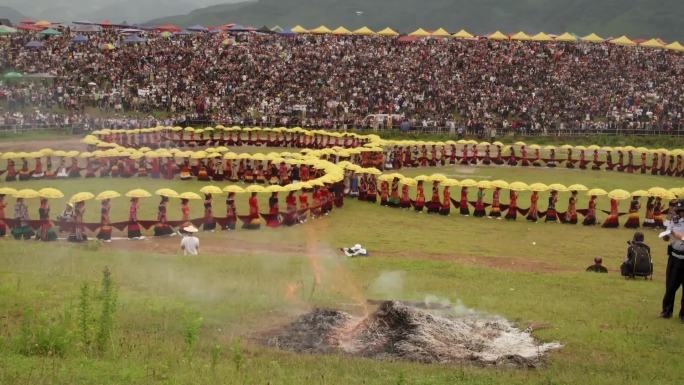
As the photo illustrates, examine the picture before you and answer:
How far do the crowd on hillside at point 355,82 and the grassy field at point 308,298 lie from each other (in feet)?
110

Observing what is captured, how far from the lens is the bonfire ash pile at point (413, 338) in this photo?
533 inches

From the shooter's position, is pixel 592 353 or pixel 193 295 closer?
pixel 592 353

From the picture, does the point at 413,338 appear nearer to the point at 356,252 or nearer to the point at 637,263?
the point at 637,263

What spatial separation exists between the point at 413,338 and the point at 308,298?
3.48 m

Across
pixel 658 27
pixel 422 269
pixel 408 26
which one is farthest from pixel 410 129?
pixel 408 26

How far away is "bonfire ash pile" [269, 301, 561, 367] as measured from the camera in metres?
13.5

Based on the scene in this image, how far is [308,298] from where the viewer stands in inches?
668

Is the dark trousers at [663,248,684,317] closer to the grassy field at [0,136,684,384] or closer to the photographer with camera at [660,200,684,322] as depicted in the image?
the photographer with camera at [660,200,684,322]

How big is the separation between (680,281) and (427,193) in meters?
24.9

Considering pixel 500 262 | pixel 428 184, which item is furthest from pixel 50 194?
pixel 428 184

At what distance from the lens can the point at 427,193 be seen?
131 ft

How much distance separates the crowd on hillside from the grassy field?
33.6m

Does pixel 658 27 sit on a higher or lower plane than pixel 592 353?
higher

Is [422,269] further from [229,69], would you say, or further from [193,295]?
[229,69]
